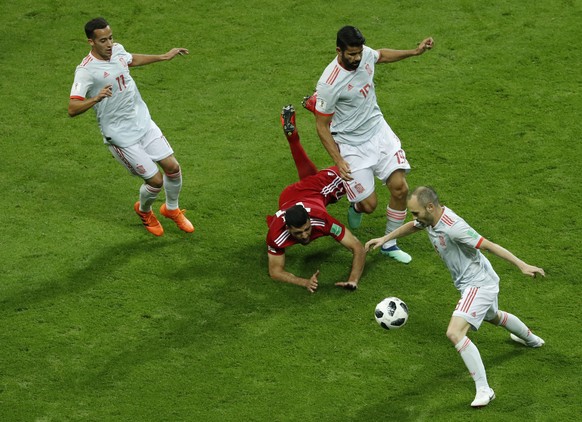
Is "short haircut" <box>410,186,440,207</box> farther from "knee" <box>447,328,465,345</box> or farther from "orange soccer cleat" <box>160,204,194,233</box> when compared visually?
"orange soccer cleat" <box>160,204,194,233</box>

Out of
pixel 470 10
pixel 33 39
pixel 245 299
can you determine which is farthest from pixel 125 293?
pixel 470 10

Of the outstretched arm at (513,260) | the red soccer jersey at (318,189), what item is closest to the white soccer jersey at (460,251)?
the outstretched arm at (513,260)

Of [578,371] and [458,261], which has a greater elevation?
[458,261]

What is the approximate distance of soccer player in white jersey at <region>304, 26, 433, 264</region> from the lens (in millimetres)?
10281

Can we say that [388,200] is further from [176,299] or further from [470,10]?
[470,10]

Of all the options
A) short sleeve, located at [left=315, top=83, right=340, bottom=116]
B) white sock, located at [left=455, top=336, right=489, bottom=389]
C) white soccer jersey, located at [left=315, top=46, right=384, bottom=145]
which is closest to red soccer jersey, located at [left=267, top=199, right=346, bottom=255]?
white soccer jersey, located at [left=315, top=46, right=384, bottom=145]

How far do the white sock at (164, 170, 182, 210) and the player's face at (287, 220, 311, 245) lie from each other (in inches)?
62.2

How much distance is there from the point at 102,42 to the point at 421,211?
359cm

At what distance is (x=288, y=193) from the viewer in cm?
1093

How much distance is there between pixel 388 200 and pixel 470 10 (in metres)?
4.24

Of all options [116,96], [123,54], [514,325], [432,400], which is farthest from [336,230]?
[123,54]

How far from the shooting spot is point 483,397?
8695 mm

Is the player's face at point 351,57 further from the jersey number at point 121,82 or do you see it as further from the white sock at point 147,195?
the white sock at point 147,195

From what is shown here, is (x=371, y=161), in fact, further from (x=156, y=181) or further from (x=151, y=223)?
(x=151, y=223)
